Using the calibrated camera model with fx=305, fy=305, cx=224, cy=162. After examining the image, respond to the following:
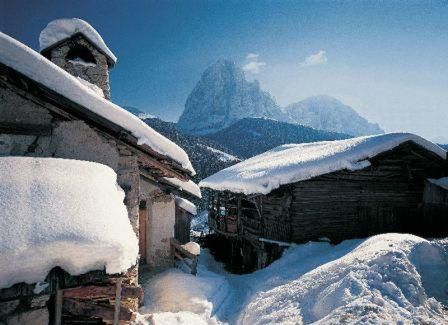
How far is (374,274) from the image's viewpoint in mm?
6645

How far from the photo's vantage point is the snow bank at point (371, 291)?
→ 558 centimetres

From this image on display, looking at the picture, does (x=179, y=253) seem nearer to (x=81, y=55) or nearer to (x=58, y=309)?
(x=58, y=309)

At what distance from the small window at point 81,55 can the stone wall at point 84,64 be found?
13 centimetres

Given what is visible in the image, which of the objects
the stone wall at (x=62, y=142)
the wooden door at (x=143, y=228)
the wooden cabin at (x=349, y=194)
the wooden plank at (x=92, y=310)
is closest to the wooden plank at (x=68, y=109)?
the stone wall at (x=62, y=142)

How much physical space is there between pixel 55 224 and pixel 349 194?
12.3 m

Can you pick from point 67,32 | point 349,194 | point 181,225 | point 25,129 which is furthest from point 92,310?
point 67,32

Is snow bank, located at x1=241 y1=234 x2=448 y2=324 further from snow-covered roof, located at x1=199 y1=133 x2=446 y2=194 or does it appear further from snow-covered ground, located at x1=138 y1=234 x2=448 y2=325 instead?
snow-covered roof, located at x1=199 y1=133 x2=446 y2=194

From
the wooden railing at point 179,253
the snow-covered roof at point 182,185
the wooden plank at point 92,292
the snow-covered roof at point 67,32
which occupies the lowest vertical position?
the wooden railing at point 179,253

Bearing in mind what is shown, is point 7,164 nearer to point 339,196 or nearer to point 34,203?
point 34,203

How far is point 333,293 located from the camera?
6.50 metres

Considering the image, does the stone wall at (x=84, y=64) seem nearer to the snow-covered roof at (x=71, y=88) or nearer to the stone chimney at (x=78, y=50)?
the stone chimney at (x=78, y=50)

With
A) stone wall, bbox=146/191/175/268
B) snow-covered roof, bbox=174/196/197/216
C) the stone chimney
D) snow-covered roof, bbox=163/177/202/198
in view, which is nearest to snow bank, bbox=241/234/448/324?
stone wall, bbox=146/191/175/268

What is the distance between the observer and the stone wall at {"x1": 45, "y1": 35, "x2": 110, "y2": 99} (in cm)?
1439

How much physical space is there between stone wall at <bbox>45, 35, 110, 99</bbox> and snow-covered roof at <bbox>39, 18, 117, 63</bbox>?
27cm
